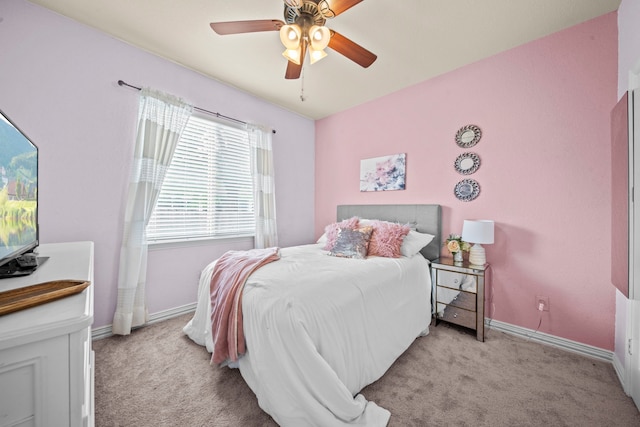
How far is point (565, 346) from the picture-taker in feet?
6.72

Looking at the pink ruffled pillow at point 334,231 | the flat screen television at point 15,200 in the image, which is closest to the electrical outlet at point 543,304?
the pink ruffled pillow at point 334,231

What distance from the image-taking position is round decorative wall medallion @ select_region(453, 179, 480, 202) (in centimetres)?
250

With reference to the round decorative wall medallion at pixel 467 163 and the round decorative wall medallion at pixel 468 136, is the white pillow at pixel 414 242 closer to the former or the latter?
the round decorative wall medallion at pixel 467 163

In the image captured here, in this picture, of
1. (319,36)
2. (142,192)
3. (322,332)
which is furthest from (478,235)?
(142,192)

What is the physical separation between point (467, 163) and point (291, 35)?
209 centimetres

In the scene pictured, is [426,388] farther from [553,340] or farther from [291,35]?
[291,35]

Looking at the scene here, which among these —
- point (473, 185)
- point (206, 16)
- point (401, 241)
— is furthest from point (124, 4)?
point (473, 185)

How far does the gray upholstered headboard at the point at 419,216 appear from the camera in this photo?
8.84 feet

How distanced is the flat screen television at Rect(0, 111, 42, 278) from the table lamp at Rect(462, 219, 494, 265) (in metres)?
2.82

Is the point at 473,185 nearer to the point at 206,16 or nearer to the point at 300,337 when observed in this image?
the point at 300,337

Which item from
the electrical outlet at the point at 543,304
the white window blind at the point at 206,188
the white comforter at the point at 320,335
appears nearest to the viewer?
the white comforter at the point at 320,335

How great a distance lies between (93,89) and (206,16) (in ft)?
3.95

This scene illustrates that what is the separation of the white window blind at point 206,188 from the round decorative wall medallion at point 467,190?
2.53 m

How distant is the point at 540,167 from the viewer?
2.17 meters
